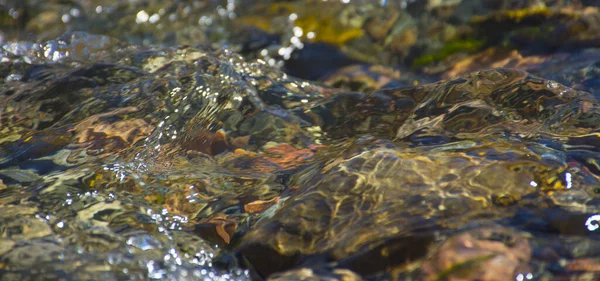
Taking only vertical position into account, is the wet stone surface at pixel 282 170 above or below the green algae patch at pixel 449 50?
above

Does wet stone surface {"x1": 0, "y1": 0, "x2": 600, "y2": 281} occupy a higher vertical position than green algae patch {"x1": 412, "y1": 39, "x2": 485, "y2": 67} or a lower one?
higher

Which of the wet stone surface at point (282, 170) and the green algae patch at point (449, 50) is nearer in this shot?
the wet stone surface at point (282, 170)

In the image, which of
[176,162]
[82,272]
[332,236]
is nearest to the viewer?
[82,272]

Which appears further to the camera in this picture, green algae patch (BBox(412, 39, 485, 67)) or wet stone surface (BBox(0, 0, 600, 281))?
green algae patch (BBox(412, 39, 485, 67))

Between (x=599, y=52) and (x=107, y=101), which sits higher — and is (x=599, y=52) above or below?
below

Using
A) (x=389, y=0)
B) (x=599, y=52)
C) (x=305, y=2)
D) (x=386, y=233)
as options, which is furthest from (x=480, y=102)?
(x=305, y=2)

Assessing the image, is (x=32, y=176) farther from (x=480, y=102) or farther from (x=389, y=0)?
(x=389, y=0)

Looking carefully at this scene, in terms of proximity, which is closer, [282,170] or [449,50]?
[282,170]

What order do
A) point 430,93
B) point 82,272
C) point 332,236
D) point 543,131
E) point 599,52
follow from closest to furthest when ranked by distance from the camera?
point 82,272 < point 332,236 < point 543,131 < point 430,93 < point 599,52
